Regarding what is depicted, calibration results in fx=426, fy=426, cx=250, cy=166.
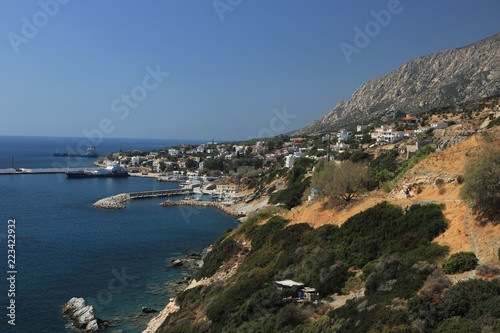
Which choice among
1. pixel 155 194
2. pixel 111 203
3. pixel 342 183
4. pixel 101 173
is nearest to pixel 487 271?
pixel 342 183

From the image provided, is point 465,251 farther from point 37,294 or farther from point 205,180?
point 205,180

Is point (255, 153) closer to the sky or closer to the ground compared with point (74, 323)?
closer to the sky

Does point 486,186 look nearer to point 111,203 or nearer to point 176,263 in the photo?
point 176,263

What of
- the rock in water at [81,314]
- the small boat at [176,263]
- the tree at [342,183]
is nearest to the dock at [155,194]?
the small boat at [176,263]

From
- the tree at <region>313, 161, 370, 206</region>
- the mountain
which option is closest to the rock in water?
the tree at <region>313, 161, 370, 206</region>

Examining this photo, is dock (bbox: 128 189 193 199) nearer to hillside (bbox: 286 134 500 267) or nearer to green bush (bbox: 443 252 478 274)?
hillside (bbox: 286 134 500 267)

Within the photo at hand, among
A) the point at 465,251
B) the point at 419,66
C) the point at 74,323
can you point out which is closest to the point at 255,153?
the point at 419,66
